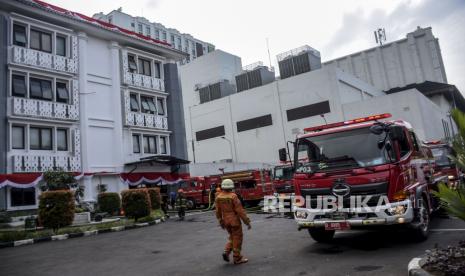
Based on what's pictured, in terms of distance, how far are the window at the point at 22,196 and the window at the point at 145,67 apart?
37.6 feet

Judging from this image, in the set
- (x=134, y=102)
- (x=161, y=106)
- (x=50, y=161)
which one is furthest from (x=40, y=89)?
(x=161, y=106)

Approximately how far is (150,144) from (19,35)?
34.9ft

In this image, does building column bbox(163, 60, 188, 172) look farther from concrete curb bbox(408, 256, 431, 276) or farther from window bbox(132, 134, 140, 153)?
concrete curb bbox(408, 256, 431, 276)

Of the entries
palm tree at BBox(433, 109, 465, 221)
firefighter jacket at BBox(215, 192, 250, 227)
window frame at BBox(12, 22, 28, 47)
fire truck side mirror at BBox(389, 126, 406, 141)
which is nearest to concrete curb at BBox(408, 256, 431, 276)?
palm tree at BBox(433, 109, 465, 221)

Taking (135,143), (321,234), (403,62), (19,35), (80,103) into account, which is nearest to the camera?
(321,234)

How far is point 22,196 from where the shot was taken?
1978 centimetres

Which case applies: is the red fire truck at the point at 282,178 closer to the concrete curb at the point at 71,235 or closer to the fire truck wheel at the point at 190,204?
the fire truck wheel at the point at 190,204

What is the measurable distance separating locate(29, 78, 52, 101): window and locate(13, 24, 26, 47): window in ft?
6.73

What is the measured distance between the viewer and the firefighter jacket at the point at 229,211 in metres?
7.40

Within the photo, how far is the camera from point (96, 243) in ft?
39.4

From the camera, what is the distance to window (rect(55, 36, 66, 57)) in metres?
22.8

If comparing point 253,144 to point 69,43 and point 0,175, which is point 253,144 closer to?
point 69,43

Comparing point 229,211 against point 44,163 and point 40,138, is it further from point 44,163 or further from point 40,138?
point 40,138

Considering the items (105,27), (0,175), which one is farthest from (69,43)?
(0,175)
